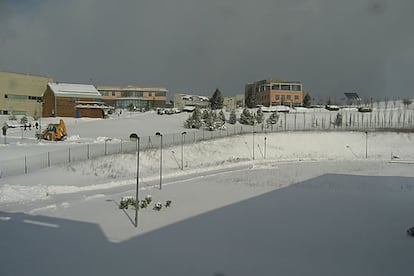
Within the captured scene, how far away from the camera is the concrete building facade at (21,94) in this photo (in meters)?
63.9

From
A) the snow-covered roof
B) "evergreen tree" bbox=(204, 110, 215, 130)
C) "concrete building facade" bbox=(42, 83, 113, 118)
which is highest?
the snow-covered roof

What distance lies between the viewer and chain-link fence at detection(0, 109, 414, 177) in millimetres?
22453

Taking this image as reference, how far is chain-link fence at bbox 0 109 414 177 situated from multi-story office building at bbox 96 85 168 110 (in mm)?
44098

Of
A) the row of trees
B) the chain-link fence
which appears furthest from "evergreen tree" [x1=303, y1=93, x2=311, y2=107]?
the row of trees

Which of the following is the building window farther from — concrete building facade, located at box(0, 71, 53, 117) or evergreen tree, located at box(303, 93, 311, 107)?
concrete building facade, located at box(0, 71, 53, 117)

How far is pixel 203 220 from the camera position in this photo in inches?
502

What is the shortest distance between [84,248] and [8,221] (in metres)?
3.72

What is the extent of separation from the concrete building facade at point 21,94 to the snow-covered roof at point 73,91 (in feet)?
25.9

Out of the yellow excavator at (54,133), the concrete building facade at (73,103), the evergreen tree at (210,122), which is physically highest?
the concrete building facade at (73,103)

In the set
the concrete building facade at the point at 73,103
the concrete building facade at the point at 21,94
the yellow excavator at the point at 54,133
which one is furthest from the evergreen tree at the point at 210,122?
the concrete building facade at the point at 21,94

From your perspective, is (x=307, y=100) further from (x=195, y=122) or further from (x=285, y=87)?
(x=195, y=122)

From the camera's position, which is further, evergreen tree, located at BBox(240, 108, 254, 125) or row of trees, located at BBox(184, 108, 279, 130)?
evergreen tree, located at BBox(240, 108, 254, 125)

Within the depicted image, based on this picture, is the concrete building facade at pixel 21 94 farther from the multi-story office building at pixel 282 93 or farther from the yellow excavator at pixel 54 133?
the multi-story office building at pixel 282 93

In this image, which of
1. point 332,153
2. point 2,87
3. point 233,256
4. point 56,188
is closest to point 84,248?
point 233,256
